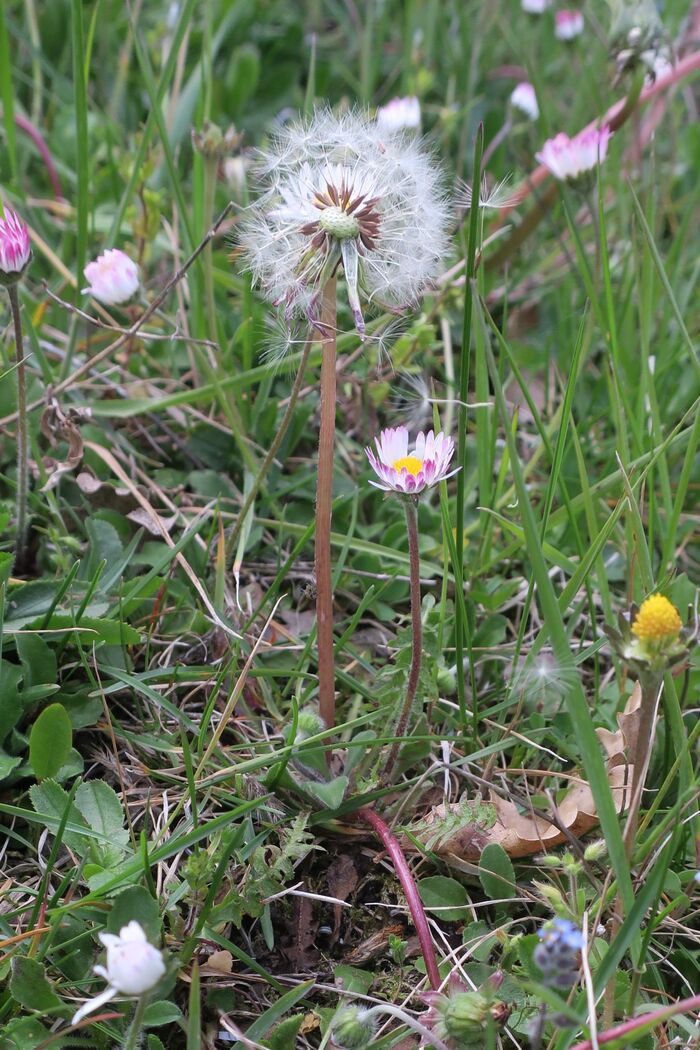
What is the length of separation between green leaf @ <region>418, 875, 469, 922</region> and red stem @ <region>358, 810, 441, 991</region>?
0.03 metres

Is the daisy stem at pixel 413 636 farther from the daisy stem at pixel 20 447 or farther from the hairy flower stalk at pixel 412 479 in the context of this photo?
the daisy stem at pixel 20 447

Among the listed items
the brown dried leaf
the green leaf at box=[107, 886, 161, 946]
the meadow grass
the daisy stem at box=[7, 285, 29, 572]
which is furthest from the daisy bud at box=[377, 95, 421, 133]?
the green leaf at box=[107, 886, 161, 946]

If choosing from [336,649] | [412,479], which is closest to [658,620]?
[412,479]

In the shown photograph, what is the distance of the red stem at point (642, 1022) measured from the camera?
1.16m

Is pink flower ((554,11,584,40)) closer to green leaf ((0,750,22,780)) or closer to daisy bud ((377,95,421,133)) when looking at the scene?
daisy bud ((377,95,421,133))

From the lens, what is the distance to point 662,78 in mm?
2738

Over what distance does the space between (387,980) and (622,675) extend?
70 centimetres

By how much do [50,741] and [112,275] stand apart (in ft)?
3.28

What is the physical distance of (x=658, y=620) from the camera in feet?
4.00

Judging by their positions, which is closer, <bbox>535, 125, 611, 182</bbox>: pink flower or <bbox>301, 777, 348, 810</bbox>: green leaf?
<bbox>301, 777, 348, 810</bbox>: green leaf

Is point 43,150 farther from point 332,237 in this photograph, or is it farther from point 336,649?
point 336,649

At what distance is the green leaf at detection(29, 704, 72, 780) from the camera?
1.58 m

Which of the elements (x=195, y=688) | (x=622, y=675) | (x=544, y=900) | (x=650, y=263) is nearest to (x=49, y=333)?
(x=195, y=688)

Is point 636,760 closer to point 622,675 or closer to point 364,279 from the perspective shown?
point 622,675
